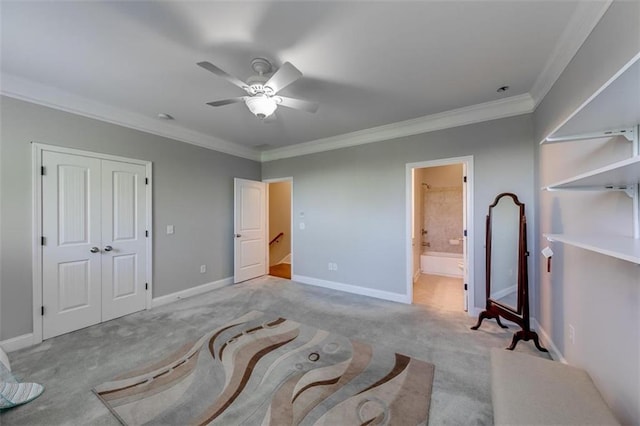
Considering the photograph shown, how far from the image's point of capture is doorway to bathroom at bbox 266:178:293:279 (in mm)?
6680

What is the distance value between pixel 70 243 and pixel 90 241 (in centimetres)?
17

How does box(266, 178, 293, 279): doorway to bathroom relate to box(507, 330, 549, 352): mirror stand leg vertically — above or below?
above

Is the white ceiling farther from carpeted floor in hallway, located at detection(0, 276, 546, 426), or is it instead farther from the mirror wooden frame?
carpeted floor in hallway, located at detection(0, 276, 546, 426)

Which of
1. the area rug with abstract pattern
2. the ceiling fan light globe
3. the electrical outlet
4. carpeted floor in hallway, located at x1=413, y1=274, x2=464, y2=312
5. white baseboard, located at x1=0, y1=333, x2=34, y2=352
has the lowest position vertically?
carpeted floor in hallway, located at x1=413, y1=274, x2=464, y2=312

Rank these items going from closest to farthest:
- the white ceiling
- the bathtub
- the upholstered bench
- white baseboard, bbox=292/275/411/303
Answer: the upholstered bench → the white ceiling → white baseboard, bbox=292/275/411/303 → the bathtub

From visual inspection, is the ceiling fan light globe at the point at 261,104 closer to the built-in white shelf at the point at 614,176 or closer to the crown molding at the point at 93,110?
the built-in white shelf at the point at 614,176

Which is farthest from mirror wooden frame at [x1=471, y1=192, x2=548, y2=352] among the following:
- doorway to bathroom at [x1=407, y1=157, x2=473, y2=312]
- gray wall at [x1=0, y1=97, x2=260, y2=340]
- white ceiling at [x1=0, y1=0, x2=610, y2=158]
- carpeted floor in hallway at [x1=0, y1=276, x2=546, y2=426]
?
gray wall at [x1=0, y1=97, x2=260, y2=340]

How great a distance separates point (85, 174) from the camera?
2918mm

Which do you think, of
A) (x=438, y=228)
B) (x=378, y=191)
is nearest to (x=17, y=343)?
(x=378, y=191)

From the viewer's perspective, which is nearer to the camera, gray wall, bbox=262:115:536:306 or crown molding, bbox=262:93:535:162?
crown molding, bbox=262:93:535:162

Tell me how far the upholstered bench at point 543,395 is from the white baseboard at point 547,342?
101 cm

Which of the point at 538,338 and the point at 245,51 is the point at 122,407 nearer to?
the point at 245,51

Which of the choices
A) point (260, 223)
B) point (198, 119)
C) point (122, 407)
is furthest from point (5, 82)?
point (260, 223)

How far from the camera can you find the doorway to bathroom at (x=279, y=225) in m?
6.68
